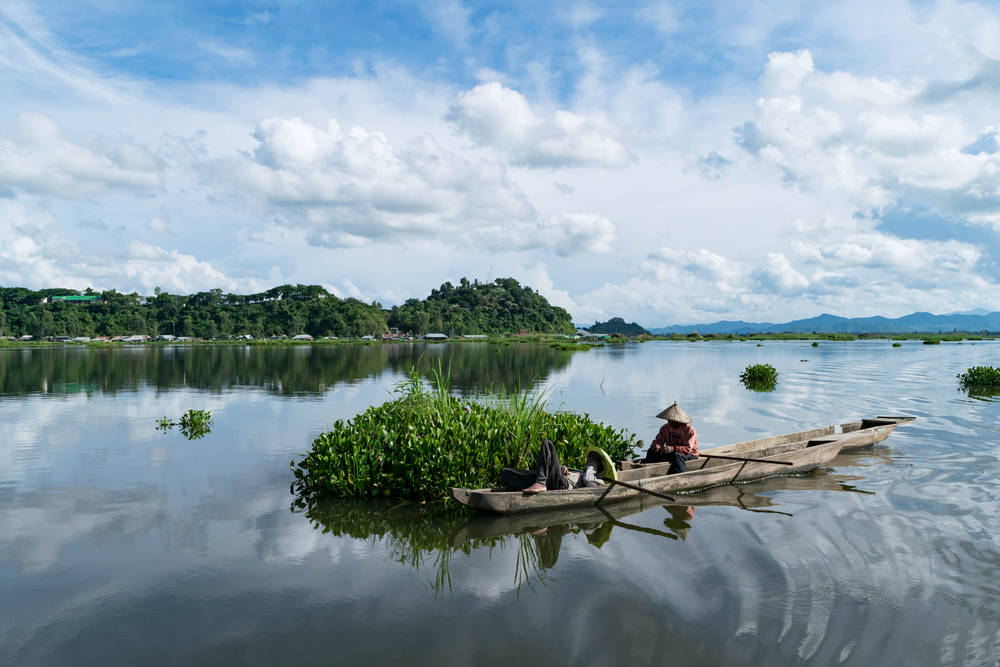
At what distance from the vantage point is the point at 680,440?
38.6ft

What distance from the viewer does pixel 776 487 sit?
1172 cm

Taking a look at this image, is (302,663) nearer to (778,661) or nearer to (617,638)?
(617,638)

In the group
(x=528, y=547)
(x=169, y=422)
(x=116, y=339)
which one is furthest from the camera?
(x=116, y=339)

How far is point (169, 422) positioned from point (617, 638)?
17.1m

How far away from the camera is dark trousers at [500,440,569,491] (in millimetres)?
9453

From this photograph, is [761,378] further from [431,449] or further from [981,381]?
[431,449]

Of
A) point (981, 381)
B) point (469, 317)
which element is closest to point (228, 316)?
point (469, 317)

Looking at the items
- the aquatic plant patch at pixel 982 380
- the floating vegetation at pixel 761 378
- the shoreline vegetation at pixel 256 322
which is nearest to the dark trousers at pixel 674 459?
the floating vegetation at pixel 761 378

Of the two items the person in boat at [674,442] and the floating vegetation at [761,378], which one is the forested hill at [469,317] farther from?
the person in boat at [674,442]

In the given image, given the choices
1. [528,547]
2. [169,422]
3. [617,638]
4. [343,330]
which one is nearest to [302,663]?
[617,638]

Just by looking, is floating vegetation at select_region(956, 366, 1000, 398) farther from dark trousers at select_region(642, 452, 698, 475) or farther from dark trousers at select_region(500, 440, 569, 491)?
dark trousers at select_region(500, 440, 569, 491)

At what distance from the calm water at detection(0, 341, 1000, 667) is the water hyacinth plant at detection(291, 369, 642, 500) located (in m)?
0.64

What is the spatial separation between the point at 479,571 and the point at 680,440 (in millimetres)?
5825

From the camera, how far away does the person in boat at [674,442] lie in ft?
37.7
